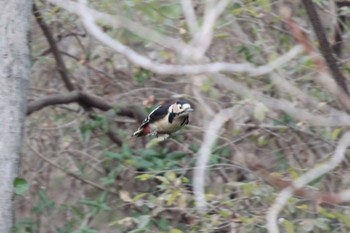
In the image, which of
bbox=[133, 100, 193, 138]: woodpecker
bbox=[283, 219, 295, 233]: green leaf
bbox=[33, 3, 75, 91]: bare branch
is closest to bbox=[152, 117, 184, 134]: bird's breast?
bbox=[133, 100, 193, 138]: woodpecker

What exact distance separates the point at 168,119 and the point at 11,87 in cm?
62

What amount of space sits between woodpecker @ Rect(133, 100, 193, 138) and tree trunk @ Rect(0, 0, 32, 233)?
0.50 m

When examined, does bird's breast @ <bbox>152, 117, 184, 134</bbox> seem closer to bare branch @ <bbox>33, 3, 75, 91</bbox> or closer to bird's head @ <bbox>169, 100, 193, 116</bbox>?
bird's head @ <bbox>169, 100, 193, 116</bbox>

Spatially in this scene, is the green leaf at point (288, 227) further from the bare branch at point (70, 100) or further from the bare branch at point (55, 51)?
the bare branch at point (55, 51)

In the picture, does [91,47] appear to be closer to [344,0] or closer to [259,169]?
[344,0]

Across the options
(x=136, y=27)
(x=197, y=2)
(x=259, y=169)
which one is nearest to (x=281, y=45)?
(x=197, y=2)

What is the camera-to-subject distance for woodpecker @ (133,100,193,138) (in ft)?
10.8

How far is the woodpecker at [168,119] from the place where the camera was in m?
3.31

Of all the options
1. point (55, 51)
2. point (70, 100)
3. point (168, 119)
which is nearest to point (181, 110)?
point (168, 119)

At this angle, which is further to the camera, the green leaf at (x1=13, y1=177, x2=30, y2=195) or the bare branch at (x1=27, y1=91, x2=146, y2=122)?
the bare branch at (x1=27, y1=91, x2=146, y2=122)

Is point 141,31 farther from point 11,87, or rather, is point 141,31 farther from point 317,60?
point 11,87

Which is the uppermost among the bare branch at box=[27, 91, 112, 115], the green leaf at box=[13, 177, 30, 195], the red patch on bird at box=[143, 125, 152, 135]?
the bare branch at box=[27, 91, 112, 115]

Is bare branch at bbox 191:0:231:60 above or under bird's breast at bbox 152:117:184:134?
above

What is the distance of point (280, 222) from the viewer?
3.82 metres
